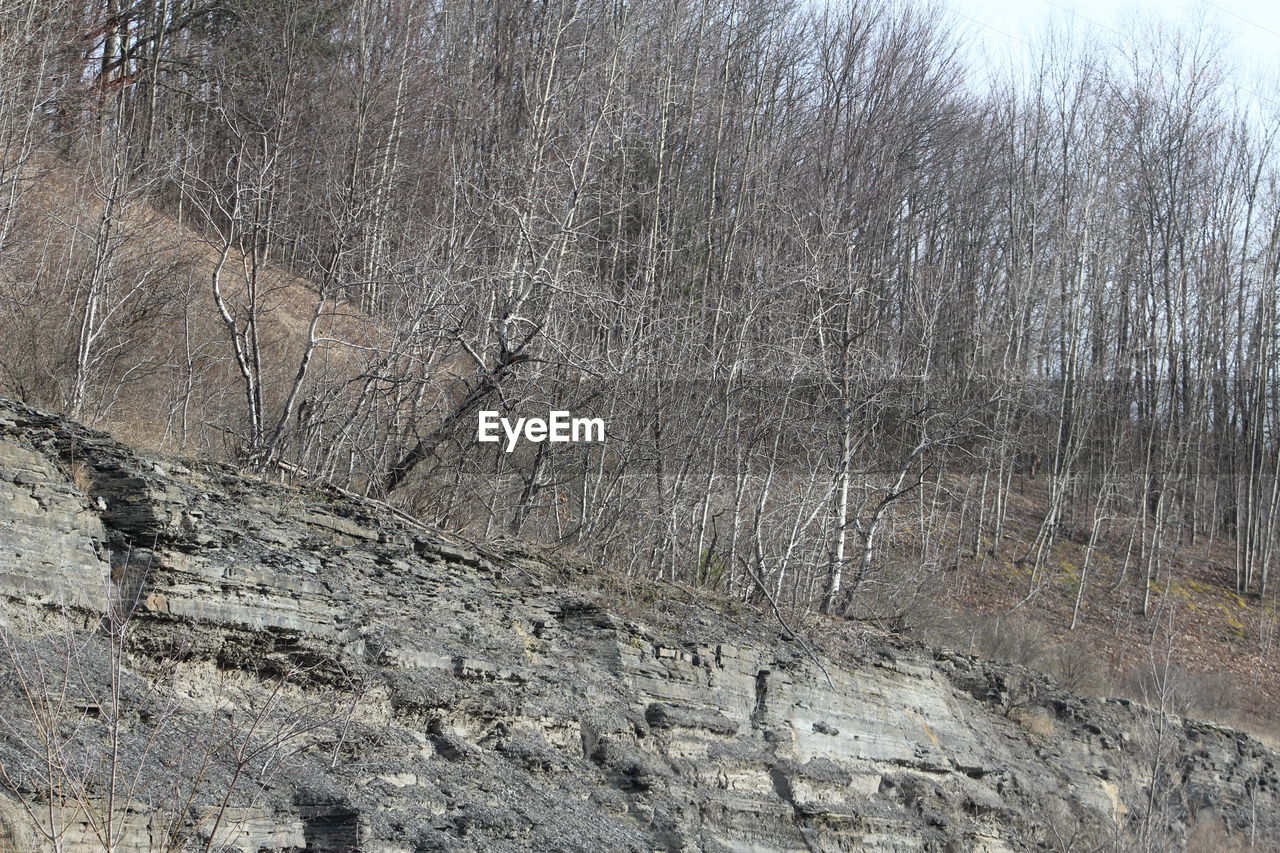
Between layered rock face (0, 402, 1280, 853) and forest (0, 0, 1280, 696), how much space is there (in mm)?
1820

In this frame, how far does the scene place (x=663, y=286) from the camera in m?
20.1

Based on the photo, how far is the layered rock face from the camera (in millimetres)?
7043

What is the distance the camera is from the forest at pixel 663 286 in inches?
531

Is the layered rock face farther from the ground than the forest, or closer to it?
closer to it

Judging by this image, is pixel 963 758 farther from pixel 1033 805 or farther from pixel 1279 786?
pixel 1279 786

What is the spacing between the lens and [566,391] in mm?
15297

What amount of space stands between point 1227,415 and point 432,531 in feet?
104

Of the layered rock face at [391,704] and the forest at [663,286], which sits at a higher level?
the forest at [663,286]

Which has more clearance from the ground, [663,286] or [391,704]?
[663,286]

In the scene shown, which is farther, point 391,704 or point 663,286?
point 663,286

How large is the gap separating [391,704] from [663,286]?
12.0 metres

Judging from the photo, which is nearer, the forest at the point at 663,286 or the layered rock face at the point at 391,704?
the layered rock face at the point at 391,704

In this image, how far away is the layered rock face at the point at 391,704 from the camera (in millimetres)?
7043

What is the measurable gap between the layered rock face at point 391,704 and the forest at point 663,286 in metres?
1.82
